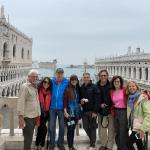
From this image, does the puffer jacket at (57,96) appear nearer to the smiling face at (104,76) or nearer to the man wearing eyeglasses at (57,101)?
the man wearing eyeglasses at (57,101)

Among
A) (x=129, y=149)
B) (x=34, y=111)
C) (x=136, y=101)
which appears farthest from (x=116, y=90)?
(x=34, y=111)

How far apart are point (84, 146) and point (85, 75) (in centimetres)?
129

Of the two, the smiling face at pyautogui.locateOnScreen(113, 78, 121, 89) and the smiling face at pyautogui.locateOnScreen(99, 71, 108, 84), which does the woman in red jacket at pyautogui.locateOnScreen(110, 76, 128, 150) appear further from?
the smiling face at pyautogui.locateOnScreen(99, 71, 108, 84)

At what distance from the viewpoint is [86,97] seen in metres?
5.00

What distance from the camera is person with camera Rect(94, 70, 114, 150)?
16.0 feet

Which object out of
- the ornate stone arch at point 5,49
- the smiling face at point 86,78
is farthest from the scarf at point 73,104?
the ornate stone arch at point 5,49

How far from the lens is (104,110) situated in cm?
489

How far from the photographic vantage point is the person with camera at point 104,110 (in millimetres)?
4883

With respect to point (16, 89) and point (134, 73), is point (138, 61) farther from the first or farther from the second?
point (16, 89)

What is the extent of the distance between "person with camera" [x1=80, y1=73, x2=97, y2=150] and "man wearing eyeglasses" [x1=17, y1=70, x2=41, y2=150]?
806 mm

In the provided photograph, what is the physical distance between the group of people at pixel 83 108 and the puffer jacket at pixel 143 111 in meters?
0.01

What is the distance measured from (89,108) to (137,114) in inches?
34.9

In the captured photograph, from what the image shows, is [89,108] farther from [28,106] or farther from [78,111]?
[28,106]

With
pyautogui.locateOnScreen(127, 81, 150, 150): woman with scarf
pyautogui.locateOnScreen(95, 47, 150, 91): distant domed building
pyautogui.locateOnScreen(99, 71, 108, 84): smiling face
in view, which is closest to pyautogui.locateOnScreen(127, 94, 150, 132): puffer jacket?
pyautogui.locateOnScreen(127, 81, 150, 150): woman with scarf
